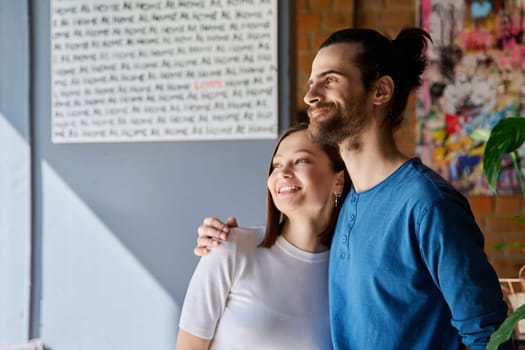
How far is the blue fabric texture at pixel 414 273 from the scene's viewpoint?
4.02 ft

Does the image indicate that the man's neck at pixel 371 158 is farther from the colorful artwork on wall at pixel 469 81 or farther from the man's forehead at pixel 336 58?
the colorful artwork on wall at pixel 469 81

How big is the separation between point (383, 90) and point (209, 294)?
65 cm

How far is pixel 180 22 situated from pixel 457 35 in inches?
88.0

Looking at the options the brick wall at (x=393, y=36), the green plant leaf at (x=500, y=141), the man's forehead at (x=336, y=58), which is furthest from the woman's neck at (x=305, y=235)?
the brick wall at (x=393, y=36)

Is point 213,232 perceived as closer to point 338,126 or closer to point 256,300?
point 256,300

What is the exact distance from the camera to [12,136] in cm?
234

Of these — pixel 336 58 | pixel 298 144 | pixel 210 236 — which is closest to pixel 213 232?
pixel 210 236

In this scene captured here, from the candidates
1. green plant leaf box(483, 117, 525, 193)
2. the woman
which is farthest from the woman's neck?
green plant leaf box(483, 117, 525, 193)

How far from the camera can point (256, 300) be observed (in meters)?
1.61

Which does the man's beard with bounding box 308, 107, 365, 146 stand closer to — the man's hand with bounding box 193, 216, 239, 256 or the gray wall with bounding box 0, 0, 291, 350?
the man's hand with bounding box 193, 216, 239, 256

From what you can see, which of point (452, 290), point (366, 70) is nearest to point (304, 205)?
point (366, 70)

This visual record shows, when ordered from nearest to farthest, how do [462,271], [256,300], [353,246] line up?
[462,271] → [353,246] → [256,300]

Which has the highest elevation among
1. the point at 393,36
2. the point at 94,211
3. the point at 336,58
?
the point at 393,36

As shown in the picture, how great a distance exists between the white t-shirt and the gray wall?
1.78 ft
